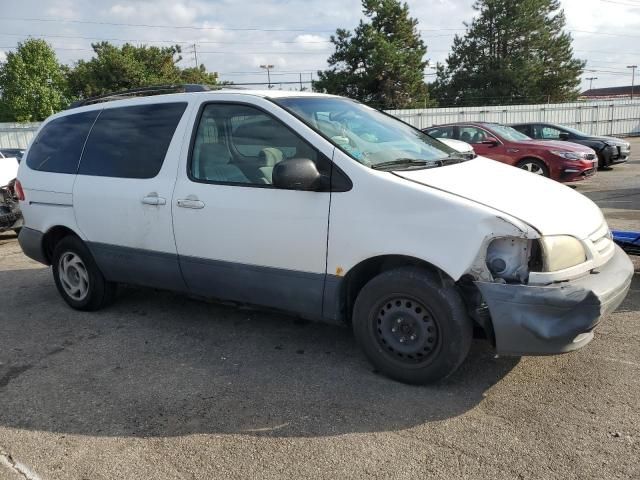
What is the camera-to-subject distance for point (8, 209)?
852 centimetres

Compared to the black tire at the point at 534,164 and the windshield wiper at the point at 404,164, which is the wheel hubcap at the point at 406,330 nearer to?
the windshield wiper at the point at 404,164

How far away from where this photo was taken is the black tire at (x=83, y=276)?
5012 millimetres

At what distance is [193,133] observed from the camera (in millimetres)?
4184

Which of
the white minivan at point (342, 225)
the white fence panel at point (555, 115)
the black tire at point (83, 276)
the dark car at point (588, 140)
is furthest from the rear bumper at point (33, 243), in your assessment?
the white fence panel at point (555, 115)

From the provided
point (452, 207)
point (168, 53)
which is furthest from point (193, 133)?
point (168, 53)

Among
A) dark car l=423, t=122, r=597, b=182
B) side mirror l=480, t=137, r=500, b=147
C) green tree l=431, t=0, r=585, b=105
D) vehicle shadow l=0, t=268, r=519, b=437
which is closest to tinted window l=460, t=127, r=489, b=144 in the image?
dark car l=423, t=122, r=597, b=182

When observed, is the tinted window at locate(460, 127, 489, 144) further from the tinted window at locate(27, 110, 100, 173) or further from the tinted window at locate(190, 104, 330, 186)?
the tinted window at locate(190, 104, 330, 186)

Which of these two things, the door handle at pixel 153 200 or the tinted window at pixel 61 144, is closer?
the door handle at pixel 153 200

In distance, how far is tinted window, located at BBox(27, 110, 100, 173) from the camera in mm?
4996

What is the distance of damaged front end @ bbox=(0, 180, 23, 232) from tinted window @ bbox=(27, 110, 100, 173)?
143 inches

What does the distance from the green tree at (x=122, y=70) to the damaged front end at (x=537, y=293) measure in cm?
3681

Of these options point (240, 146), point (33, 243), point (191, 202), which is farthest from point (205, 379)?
point (33, 243)

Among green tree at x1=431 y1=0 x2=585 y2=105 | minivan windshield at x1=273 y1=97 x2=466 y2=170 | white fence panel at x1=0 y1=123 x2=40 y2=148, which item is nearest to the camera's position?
minivan windshield at x1=273 y1=97 x2=466 y2=170

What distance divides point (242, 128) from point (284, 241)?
3.03 ft
